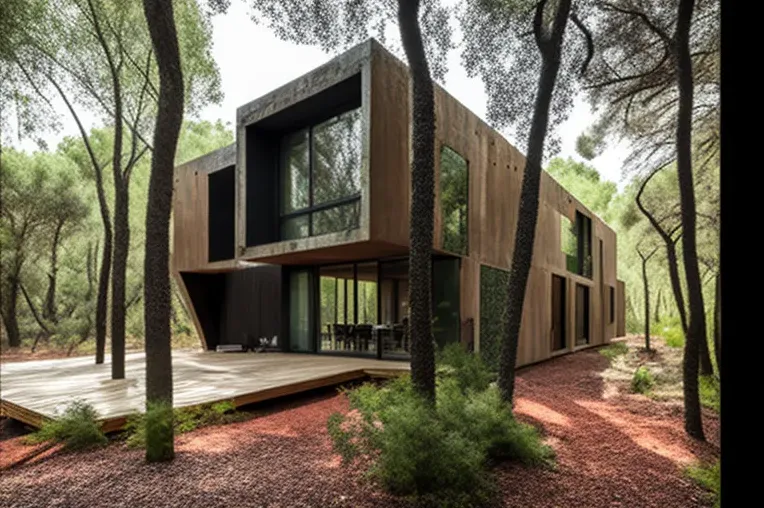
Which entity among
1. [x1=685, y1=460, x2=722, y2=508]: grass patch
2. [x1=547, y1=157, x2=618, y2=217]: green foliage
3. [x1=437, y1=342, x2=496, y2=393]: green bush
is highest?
[x1=547, y1=157, x2=618, y2=217]: green foliage

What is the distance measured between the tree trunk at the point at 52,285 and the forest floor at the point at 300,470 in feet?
44.3

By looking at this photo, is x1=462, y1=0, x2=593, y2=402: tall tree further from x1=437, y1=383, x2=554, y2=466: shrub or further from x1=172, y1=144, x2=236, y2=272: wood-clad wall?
x1=172, y1=144, x2=236, y2=272: wood-clad wall

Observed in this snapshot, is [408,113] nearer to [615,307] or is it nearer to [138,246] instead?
[138,246]

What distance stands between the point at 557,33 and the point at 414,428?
4851 millimetres

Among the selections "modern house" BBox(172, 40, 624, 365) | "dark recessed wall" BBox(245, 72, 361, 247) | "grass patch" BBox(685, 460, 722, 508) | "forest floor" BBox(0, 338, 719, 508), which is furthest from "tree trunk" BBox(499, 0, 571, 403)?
"dark recessed wall" BBox(245, 72, 361, 247)

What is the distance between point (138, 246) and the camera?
1991 cm

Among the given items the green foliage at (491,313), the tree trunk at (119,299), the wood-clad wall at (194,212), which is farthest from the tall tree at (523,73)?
the wood-clad wall at (194,212)

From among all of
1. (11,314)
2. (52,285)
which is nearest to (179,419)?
(11,314)

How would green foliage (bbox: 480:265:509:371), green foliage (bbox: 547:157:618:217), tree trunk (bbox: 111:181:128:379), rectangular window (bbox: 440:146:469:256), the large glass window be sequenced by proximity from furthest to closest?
green foliage (bbox: 547:157:618:217)
the large glass window
green foliage (bbox: 480:265:509:371)
rectangular window (bbox: 440:146:469:256)
tree trunk (bbox: 111:181:128:379)

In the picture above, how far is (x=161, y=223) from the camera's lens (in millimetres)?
4285

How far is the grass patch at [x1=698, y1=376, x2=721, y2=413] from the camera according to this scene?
7.45 metres

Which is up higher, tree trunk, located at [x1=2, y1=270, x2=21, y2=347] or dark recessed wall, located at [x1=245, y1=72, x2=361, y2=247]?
dark recessed wall, located at [x1=245, y1=72, x2=361, y2=247]

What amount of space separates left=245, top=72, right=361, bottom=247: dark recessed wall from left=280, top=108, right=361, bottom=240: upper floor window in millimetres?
162

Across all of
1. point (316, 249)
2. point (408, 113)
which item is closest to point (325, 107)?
point (408, 113)
